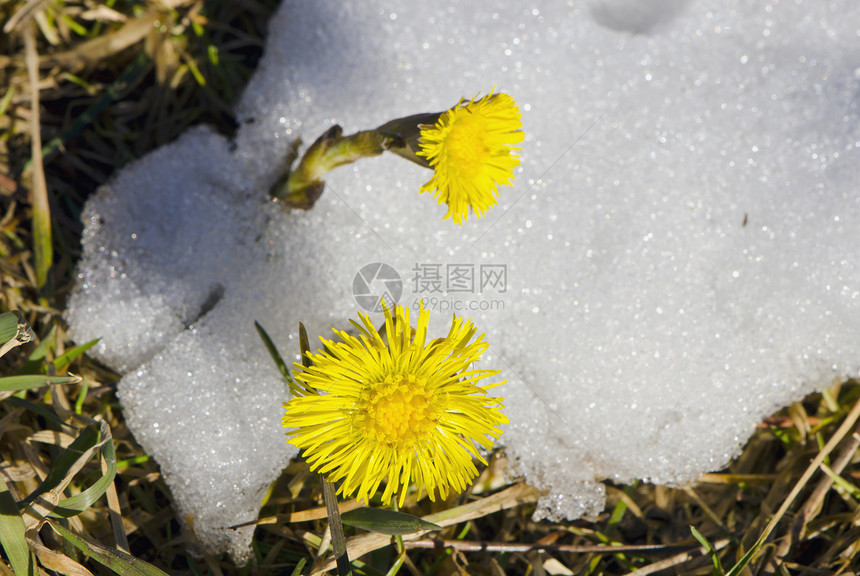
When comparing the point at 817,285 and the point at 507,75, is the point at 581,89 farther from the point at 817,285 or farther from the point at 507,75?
the point at 817,285

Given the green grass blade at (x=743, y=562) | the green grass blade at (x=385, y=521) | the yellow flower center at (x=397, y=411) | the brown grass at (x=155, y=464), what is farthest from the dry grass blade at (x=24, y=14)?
the green grass blade at (x=743, y=562)

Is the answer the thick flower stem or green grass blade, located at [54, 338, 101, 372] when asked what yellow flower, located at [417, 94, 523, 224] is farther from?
green grass blade, located at [54, 338, 101, 372]

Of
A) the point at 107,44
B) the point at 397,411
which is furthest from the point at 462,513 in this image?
the point at 107,44

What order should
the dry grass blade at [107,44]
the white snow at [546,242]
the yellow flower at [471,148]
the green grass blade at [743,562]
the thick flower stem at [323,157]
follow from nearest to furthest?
the yellow flower at [471,148] → the thick flower stem at [323,157] → the green grass blade at [743,562] → the white snow at [546,242] → the dry grass blade at [107,44]

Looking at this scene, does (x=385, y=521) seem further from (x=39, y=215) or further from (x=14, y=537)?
(x=39, y=215)

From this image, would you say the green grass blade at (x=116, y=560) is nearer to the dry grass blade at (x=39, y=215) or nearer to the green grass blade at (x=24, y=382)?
the green grass blade at (x=24, y=382)

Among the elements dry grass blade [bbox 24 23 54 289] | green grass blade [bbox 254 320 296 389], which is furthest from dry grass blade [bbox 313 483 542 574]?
dry grass blade [bbox 24 23 54 289]
